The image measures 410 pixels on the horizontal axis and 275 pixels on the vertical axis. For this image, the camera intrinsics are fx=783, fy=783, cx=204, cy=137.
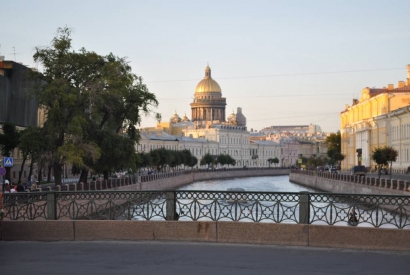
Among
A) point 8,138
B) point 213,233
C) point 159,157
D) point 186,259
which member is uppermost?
point 159,157

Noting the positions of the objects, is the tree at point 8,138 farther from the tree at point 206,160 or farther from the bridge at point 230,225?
the tree at point 206,160

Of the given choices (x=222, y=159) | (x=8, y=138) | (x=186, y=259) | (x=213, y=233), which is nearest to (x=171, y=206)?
(x=213, y=233)

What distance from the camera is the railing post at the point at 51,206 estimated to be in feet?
53.6

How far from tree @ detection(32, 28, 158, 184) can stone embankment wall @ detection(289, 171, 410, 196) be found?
591 inches

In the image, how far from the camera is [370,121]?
9488cm

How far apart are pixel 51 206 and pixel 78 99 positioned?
986 inches

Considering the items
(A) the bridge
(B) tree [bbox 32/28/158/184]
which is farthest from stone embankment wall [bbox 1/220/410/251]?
(B) tree [bbox 32/28/158/184]

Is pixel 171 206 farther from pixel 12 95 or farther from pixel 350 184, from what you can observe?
pixel 12 95

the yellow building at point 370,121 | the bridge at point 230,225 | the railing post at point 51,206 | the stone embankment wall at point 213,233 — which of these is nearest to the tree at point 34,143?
the bridge at point 230,225

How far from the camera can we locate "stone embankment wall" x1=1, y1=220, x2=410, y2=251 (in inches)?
563

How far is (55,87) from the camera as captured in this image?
40.2 m

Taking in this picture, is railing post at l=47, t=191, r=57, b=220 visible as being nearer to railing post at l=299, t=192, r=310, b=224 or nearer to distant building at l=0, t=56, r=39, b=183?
railing post at l=299, t=192, r=310, b=224

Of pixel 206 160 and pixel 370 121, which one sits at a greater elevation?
pixel 370 121

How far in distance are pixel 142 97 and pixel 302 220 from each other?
35029mm
